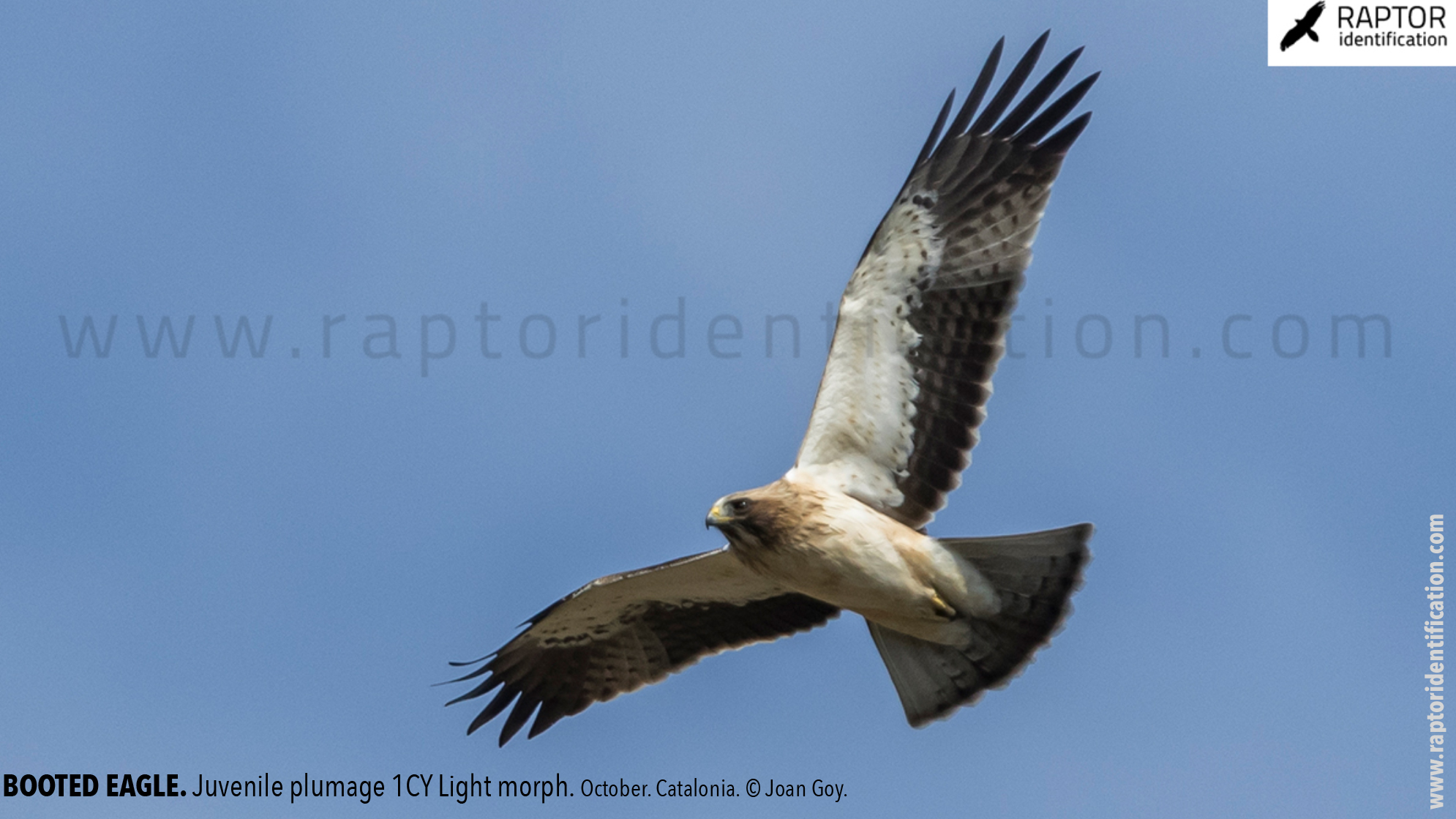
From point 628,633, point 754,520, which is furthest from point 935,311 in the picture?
point 628,633

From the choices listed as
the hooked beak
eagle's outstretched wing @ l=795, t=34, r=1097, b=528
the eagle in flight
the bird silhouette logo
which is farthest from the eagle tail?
the bird silhouette logo

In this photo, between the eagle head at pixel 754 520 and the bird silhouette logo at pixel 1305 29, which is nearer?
the eagle head at pixel 754 520

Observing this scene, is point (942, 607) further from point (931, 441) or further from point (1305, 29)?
point (1305, 29)

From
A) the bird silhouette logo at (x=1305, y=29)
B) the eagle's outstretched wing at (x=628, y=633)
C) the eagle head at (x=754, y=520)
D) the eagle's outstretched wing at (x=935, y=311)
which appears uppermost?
the bird silhouette logo at (x=1305, y=29)

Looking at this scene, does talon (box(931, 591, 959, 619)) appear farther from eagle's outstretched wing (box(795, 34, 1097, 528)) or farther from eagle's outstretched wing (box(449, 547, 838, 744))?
eagle's outstretched wing (box(449, 547, 838, 744))

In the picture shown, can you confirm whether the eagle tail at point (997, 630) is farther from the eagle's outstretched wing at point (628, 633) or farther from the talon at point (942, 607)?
the eagle's outstretched wing at point (628, 633)

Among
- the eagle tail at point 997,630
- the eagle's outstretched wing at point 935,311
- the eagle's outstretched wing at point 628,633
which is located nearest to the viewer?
the eagle tail at point 997,630

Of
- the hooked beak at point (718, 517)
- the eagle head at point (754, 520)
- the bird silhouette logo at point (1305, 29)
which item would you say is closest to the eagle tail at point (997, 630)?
the eagle head at point (754, 520)
